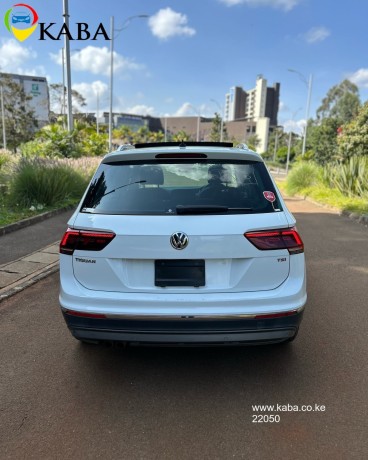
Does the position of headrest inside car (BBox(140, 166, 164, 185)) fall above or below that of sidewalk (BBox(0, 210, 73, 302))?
above

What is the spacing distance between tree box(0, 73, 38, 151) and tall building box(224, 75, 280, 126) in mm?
109743

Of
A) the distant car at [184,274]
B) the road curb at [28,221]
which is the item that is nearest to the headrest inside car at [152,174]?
the distant car at [184,274]

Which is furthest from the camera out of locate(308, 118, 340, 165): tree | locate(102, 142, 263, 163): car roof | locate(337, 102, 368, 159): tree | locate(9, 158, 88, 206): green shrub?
locate(308, 118, 340, 165): tree

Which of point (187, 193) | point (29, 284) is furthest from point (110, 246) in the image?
point (29, 284)

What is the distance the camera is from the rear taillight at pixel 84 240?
2654mm

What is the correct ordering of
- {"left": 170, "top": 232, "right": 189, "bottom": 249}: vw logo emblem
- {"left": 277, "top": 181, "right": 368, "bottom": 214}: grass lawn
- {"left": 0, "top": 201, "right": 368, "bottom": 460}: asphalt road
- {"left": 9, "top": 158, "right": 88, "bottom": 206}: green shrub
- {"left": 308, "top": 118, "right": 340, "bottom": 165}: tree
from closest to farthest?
{"left": 0, "top": 201, "right": 368, "bottom": 460}: asphalt road
{"left": 170, "top": 232, "right": 189, "bottom": 249}: vw logo emblem
{"left": 9, "top": 158, "right": 88, "bottom": 206}: green shrub
{"left": 277, "top": 181, "right": 368, "bottom": 214}: grass lawn
{"left": 308, "top": 118, "right": 340, "bottom": 165}: tree

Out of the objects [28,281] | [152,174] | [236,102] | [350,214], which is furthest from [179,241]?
[236,102]

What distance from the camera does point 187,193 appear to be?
2.95 meters

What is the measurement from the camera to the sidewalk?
5.18 meters

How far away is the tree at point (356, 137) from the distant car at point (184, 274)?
1725 cm

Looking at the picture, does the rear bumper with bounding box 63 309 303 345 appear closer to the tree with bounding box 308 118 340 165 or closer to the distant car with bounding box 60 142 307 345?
the distant car with bounding box 60 142 307 345

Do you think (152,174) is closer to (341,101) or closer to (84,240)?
(84,240)

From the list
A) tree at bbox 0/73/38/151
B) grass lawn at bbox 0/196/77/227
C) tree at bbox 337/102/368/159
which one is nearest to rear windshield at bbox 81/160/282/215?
grass lawn at bbox 0/196/77/227

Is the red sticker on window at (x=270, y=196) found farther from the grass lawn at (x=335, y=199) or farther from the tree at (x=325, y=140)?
the tree at (x=325, y=140)
